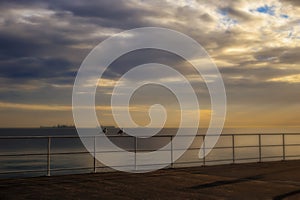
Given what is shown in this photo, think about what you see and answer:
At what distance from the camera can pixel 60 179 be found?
495 inches

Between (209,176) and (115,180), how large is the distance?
3014mm

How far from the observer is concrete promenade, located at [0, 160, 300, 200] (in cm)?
966

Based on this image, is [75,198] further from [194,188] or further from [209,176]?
[209,176]

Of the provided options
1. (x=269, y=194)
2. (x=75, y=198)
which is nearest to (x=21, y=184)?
(x=75, y=198)

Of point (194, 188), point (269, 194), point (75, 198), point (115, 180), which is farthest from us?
point (115, 180)

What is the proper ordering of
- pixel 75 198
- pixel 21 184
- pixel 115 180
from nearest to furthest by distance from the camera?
1. pixel 75 198
2. pixel 21 184
3. pixel 115 180

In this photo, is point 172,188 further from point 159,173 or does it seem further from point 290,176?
point 290,176

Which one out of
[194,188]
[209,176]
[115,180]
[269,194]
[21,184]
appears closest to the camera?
[269,194]

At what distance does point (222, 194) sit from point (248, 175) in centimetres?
428

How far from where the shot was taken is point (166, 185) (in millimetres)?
11273

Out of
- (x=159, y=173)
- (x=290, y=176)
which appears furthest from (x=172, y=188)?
(x=290, y=176)

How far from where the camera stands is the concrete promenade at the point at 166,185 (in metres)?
9.66

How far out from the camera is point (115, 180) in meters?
12.4

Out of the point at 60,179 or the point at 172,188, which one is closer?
the point at 172,188
